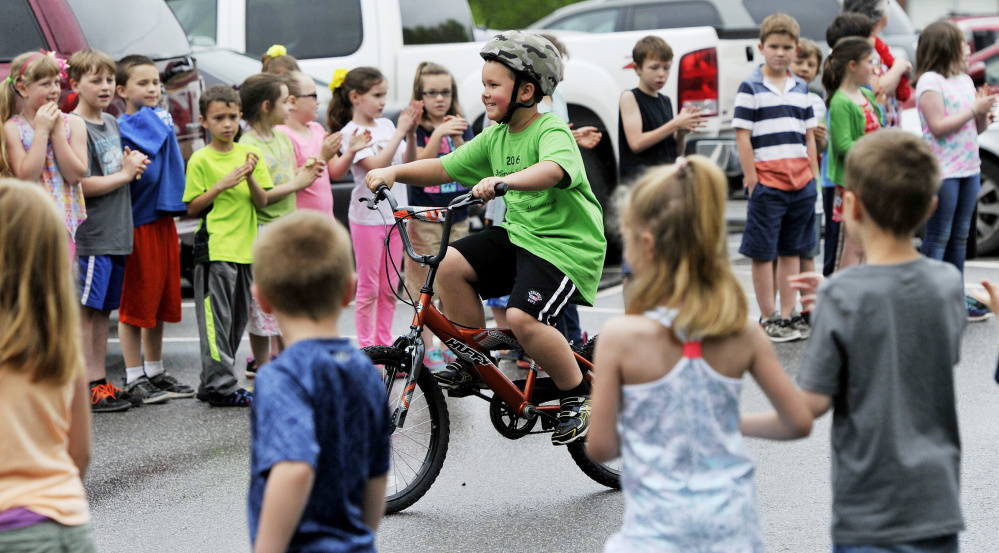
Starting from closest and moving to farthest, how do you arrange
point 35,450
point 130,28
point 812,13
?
point 35,450
point 130,28
point 812,13

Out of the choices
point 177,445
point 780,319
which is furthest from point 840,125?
point 177,445

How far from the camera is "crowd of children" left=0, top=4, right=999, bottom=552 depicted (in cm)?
243

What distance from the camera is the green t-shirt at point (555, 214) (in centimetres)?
449

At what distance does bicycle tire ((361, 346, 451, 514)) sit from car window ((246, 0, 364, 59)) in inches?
255

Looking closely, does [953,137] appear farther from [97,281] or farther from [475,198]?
[97,281]

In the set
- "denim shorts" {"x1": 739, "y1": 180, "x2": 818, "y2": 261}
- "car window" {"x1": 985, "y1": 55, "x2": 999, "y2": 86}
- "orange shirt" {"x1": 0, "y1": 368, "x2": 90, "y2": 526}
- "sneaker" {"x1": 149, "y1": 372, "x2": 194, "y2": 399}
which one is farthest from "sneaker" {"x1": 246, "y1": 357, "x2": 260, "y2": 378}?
"car window" {"x1": 985, "y1": 55, "x2": 999, "y2": 86}

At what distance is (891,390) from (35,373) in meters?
1.84

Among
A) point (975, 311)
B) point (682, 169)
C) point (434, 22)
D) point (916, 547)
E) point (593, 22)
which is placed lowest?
point (975, 311)

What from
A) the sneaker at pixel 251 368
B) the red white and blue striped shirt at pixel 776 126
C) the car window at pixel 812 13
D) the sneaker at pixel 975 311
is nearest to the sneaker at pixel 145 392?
the sneaker at pixel 251 368

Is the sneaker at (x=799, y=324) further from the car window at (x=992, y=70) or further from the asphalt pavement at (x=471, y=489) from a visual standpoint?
the car window at (x=992, y=70)

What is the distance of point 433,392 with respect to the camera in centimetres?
459

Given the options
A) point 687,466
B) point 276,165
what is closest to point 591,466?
point 687,466

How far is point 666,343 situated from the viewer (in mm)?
2512

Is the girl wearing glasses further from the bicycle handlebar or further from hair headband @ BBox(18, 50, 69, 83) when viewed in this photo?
the bicycle handlebar
